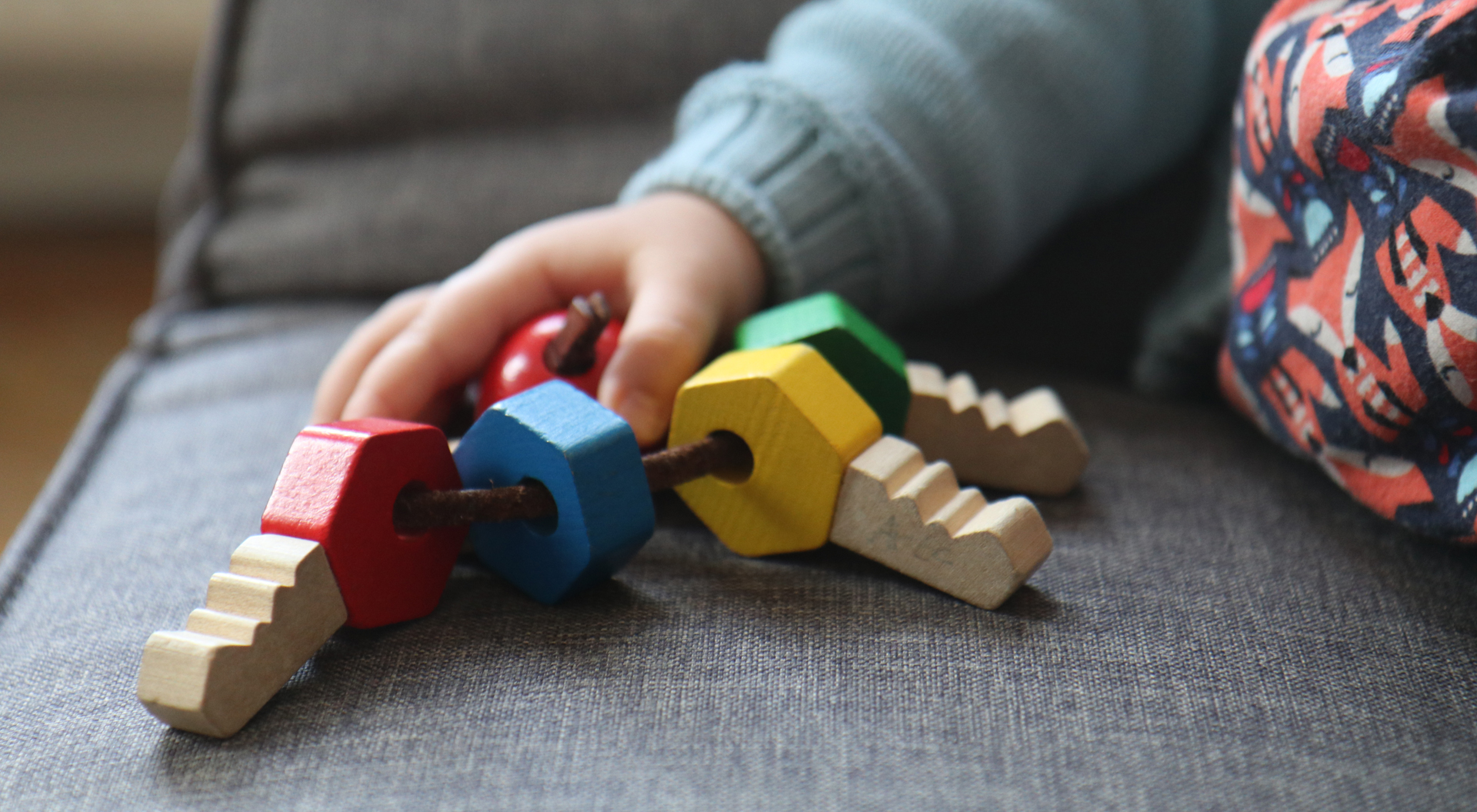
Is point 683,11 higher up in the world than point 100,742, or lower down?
higher up

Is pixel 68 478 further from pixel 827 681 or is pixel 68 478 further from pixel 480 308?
pixel 827 681

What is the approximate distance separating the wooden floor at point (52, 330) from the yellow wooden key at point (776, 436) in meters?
0.80

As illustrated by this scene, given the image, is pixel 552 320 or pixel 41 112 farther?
pixel 41 112

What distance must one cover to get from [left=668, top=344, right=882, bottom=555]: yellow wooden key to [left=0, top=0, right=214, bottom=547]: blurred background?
0.96 meters

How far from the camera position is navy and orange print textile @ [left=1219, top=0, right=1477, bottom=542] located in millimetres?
332

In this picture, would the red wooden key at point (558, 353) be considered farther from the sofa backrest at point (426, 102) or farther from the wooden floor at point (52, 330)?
the wooden floor at point (52, 330)

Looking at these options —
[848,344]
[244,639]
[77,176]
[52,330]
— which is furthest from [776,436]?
[77,176]

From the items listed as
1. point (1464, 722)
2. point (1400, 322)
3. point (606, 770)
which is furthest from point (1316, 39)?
point (606, 770)

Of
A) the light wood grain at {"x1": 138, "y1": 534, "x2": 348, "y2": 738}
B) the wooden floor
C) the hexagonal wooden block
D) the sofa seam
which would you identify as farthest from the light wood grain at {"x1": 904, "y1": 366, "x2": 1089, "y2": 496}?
the wooden floor

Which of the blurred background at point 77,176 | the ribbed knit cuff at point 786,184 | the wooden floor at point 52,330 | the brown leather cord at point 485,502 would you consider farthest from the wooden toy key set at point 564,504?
the blurred background at point 77,176

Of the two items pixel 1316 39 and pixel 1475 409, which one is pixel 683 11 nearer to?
pixel 1316 39

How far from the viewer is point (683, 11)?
27.6 inches

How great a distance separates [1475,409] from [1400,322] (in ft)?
0.12

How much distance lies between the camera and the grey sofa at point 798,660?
29cm
